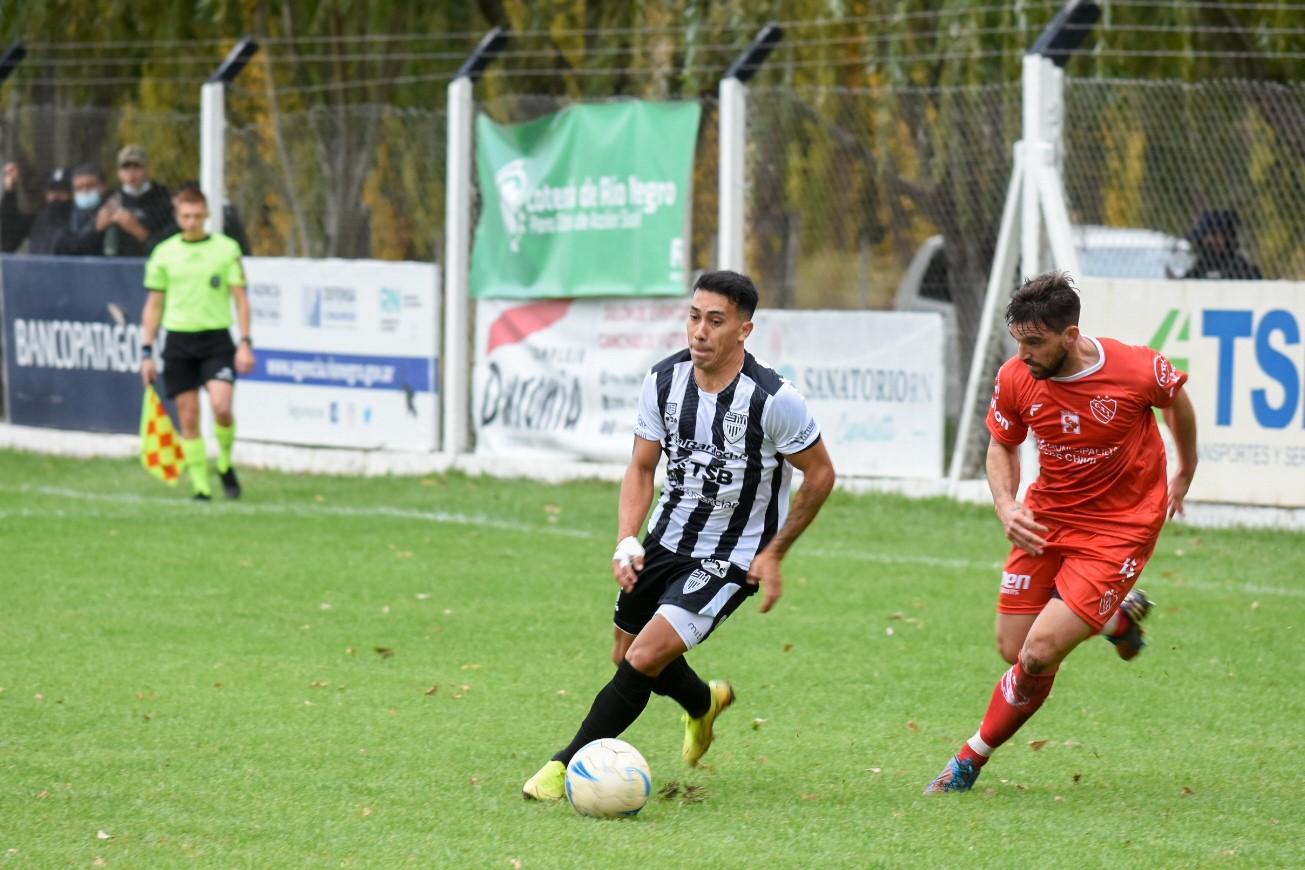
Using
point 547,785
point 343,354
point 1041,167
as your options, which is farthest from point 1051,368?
point 343,354

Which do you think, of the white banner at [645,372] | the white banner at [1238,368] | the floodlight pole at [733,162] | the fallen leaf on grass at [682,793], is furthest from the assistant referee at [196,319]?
the fallen leaf on grass at [682,793]

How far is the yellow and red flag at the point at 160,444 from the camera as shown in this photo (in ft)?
45.1

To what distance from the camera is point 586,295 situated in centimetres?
1455

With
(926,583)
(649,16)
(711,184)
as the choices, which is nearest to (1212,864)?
(926,583)

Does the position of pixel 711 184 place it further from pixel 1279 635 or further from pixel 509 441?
pixel 1279 635

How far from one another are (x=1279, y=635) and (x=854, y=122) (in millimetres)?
7021

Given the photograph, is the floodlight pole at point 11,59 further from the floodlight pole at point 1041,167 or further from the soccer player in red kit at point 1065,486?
the soccer player in red kit at point 1065,486

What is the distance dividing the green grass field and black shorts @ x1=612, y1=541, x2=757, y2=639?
61 cm

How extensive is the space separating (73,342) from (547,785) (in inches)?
481

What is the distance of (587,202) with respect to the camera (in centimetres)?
1462

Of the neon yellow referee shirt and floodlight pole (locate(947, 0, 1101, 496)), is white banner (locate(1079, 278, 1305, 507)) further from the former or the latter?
the neon yellow referee shirt

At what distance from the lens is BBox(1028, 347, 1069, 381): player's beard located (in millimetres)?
6026

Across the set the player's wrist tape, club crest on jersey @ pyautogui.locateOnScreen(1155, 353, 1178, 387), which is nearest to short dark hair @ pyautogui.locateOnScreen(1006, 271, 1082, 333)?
club crest on jersey @ pyautogui.locateOnScreen(1155, 353, 1178, 387)

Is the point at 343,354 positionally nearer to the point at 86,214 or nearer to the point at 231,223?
the point at 231,223
